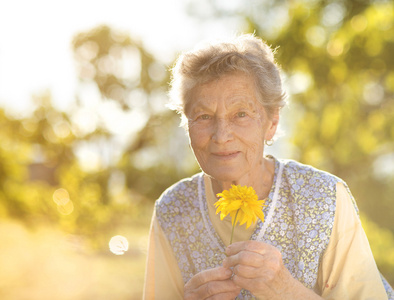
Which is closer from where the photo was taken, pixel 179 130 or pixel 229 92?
pixel 229 92

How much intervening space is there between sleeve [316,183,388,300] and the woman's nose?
0.69 meters

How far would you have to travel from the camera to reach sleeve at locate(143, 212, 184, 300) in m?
2.58

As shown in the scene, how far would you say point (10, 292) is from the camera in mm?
7156

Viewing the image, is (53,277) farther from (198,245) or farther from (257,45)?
(257,45)

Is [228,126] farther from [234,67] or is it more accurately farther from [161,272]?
[161,272]

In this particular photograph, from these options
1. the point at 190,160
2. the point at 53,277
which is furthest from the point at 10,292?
A: the point at 190,160

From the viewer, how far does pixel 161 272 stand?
2.61 meters

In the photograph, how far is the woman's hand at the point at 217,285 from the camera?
1.98 metres

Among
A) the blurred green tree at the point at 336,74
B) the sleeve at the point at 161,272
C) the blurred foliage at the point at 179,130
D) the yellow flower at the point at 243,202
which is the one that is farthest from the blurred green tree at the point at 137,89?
the yellow flower at the point at 243,202

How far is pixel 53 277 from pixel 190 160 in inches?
123

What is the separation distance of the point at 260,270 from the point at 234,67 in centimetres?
98

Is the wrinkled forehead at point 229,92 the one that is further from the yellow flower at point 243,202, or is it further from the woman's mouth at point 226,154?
the yellow flower at point 243,202

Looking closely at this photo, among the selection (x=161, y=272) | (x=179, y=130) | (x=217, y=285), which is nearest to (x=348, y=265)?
(x=217, y=285)

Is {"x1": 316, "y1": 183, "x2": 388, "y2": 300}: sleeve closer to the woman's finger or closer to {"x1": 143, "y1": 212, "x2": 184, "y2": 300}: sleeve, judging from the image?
the woman's finger
